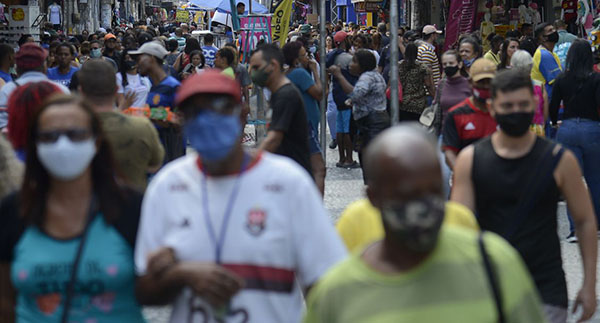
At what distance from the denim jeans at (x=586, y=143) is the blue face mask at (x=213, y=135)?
20.4 feet

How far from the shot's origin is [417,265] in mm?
2330

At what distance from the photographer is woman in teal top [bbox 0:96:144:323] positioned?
3.22 metres

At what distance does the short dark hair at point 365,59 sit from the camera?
471 inches

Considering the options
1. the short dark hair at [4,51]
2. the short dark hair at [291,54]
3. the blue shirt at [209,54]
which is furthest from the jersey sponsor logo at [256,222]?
the blue shirt at [209,54]

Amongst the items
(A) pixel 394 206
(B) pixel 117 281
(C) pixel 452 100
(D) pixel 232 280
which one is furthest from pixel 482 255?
(C) pixel 452 100

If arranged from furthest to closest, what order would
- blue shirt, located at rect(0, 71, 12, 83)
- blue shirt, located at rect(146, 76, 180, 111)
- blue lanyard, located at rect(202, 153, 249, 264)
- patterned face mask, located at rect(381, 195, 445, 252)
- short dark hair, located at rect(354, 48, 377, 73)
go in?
short dark hair, located at rect(354, 48, 377, 73)
blue shirt, located at rect(0, 71, 12, 83)
blue shirt, located at rect(146, 76, 180, 111)
blue lanyard, located at rect(202, 153, 249, 264)
patterned face mask, located at rect(381, 195, 445, 252)

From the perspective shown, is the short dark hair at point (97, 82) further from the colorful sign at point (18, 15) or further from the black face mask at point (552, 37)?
the colorful sign at point (18, 15)

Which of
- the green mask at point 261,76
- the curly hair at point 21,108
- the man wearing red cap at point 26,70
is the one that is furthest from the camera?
the man wearing red cap at point 26,70

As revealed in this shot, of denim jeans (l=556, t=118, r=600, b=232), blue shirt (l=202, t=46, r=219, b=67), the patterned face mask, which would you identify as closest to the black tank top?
the patterned face mask

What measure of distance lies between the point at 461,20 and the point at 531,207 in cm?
1715

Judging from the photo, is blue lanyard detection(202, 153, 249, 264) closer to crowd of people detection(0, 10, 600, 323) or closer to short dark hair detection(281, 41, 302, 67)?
crowd of people detection(0, 10, 600, 323)

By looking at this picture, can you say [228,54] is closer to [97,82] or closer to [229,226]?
[97,82]

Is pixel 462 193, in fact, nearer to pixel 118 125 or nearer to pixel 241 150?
pixel 241 150

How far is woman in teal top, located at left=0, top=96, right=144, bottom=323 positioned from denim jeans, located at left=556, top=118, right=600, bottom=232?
613 centimetres
